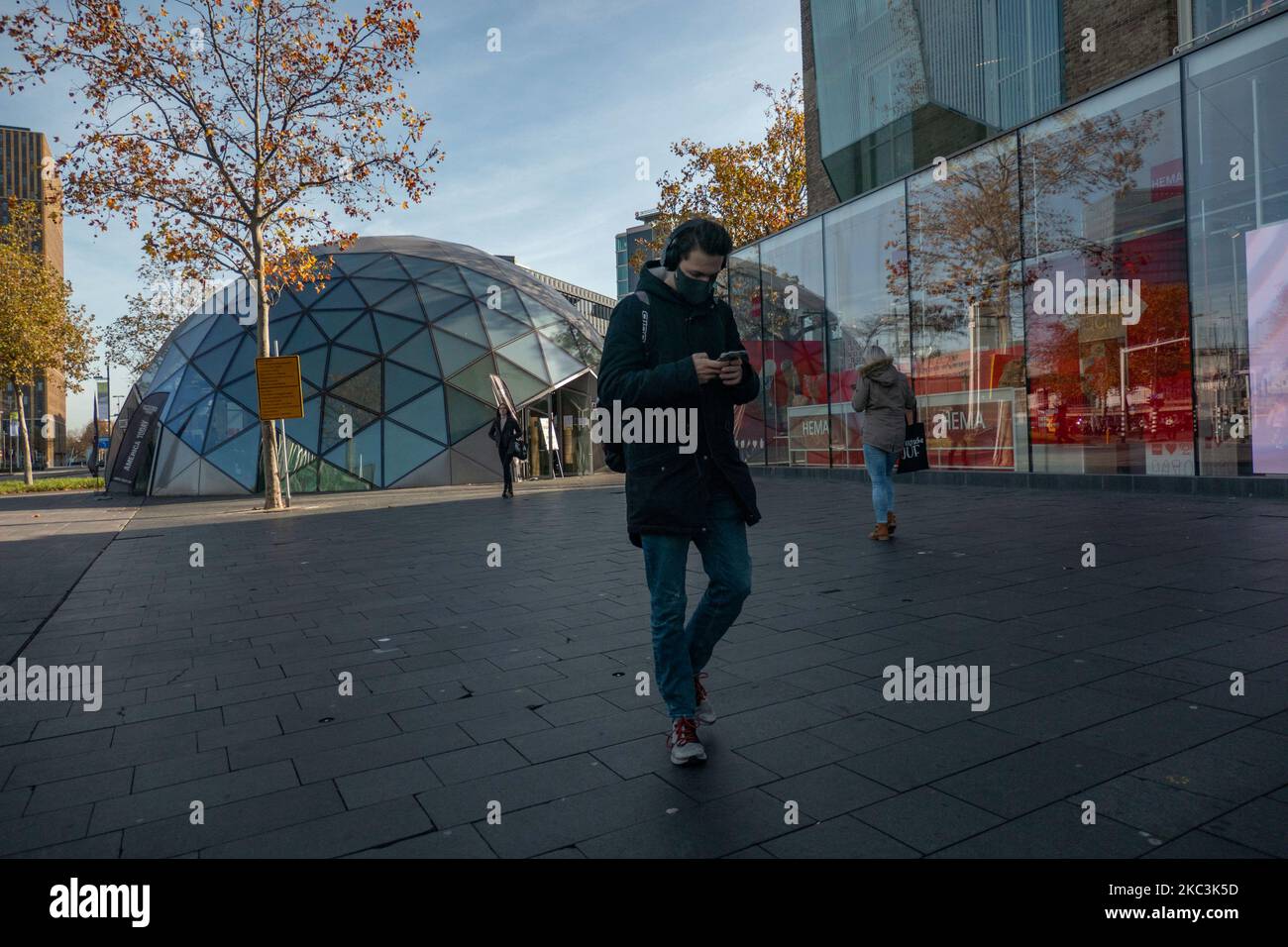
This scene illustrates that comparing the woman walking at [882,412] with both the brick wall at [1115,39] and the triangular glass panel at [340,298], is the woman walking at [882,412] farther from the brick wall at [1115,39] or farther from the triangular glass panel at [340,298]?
the triangular glass panel at [340,298]

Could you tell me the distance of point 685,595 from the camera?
3117 millimetres

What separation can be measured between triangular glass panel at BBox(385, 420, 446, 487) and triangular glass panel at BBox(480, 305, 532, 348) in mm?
3875

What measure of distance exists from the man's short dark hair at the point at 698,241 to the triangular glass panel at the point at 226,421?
79.4 feet

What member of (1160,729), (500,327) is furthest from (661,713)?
(500,327)

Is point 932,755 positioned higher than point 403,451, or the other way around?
point 403,451

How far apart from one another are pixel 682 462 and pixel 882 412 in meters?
5.40

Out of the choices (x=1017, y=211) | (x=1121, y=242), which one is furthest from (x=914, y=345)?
(x=1121, y=242)

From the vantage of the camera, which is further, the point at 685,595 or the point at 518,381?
the point at 518,381

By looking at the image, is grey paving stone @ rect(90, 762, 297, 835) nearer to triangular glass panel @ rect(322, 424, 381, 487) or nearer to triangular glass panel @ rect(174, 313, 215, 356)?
triangular glass panel @ rect(322, 424, 381, 487)

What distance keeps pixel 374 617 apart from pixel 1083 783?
4.50 meters

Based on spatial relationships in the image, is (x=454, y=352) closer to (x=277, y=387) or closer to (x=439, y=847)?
(x=277, y=387)

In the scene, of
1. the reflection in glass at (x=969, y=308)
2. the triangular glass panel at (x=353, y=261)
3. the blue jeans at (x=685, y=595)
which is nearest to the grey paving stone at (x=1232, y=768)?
the blue jeans at (x=685, y=595)

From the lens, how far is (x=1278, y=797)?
258cm

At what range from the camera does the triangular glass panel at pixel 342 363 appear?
2470 centimetres
